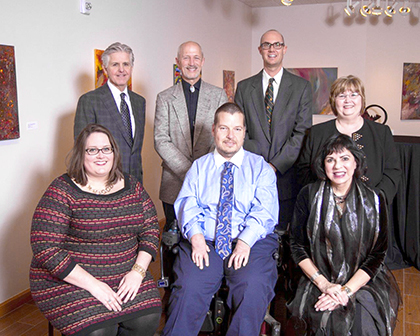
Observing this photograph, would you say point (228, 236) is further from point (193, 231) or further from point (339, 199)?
point (339, 199)

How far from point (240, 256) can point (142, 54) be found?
2.94 metres

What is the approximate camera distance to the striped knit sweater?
2041 mm

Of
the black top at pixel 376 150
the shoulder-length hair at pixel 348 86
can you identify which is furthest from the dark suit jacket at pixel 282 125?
the shoulder-length hair at pixel 348 86

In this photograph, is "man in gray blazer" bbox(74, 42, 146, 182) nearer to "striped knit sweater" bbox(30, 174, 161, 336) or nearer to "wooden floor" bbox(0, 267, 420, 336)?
"striped knit sweater" bbox(30, 174, 161, 336)

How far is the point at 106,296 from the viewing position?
2.09 metres

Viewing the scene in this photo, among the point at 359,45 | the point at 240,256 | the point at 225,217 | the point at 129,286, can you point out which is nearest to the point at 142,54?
the point at 225,217

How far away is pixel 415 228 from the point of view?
3869 mm

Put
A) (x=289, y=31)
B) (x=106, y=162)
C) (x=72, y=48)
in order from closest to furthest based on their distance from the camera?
(x=106, y=162), (x=72, y=48), (x=289, y=31)

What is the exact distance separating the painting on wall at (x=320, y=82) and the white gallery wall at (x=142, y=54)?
0.15m

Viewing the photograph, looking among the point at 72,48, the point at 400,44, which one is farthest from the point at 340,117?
the point at 400,44

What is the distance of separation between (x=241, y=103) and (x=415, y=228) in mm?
1981

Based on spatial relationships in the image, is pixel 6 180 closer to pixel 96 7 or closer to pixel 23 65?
pixel 23 65

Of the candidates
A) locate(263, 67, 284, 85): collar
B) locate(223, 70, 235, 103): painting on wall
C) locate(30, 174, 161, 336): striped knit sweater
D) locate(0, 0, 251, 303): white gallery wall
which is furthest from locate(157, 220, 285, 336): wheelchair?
locate(223, 70, 235, 103): painting on wall

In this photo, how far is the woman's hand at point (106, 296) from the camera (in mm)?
2076
